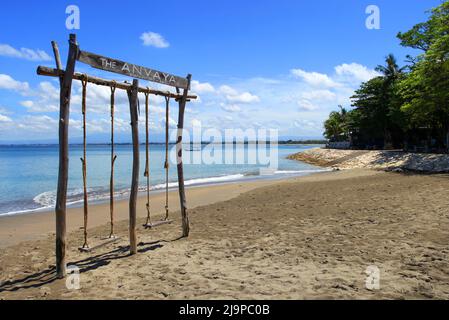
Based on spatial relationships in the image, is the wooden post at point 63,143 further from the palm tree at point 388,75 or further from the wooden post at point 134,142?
the palm tree at point 388,75

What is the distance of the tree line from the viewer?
949 inches

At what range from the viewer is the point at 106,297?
4492 millimetres

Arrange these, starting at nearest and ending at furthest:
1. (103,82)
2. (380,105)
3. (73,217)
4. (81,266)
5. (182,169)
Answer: (81,266) → (103,82) → (182,169) → (73,217) → (380,105)

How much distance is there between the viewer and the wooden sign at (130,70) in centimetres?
555

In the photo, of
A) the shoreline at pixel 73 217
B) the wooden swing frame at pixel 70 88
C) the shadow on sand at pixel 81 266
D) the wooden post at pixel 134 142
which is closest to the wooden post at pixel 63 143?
the wooden swing frame at pixel 70 88

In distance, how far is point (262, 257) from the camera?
5984mm

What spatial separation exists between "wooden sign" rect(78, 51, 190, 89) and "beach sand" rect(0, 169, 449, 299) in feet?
10.9

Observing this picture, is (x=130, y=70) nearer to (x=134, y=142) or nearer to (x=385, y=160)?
(x=134, y=142)

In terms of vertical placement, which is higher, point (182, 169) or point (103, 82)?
point (103, 82)

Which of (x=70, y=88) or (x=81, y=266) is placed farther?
(x=81, y=266)

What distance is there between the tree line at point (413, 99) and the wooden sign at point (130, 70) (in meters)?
22.1

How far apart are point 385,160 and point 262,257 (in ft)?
96.7

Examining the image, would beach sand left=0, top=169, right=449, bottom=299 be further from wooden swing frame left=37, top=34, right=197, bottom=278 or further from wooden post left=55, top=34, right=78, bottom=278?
wooden swing frame left=37, top=34, right=197, bottom=278

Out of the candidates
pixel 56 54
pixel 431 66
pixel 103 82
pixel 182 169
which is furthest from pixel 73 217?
pixel 431 66
